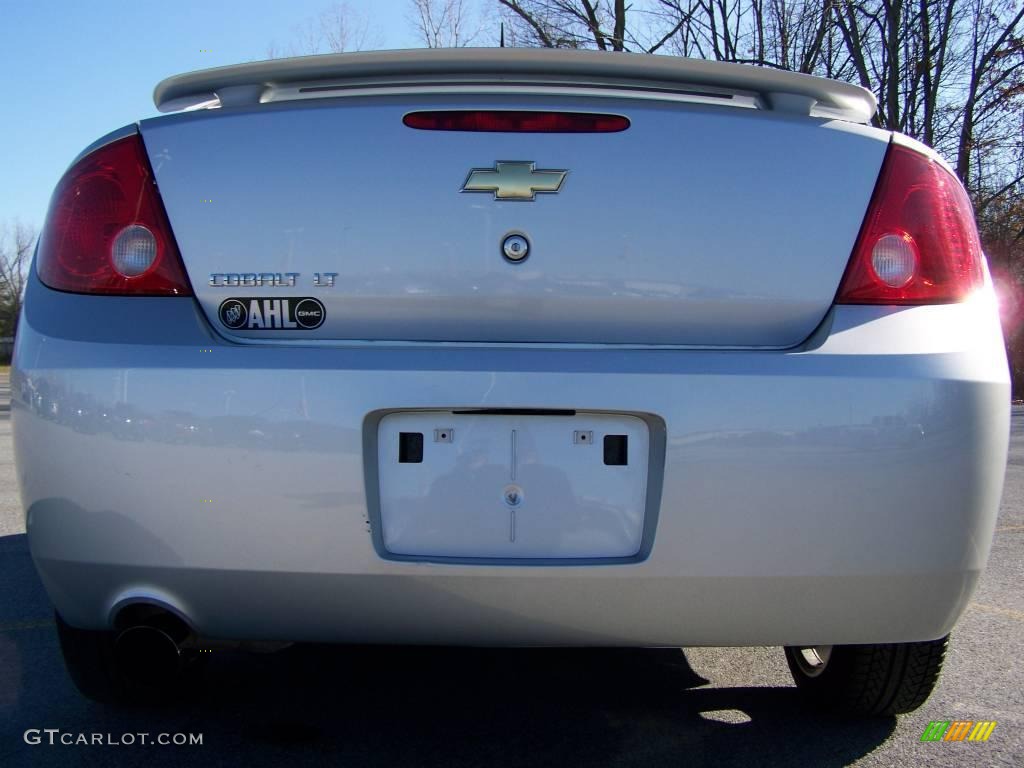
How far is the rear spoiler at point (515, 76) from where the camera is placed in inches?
73.3

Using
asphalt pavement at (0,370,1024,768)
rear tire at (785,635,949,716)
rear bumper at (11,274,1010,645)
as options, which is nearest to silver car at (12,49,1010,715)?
rear bumper at (11,274,1010,645)

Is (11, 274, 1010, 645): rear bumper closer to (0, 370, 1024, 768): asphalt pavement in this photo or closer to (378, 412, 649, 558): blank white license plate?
(378, 412, 649, 558): blank white license plate

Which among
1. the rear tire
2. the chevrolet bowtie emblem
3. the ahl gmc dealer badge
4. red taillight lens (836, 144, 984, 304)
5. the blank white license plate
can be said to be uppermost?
the chevrolet bowtie emblem

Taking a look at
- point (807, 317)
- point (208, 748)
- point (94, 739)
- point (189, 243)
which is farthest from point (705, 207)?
point (94, 739)

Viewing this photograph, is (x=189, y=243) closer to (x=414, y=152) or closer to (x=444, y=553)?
(x=414, y=152)

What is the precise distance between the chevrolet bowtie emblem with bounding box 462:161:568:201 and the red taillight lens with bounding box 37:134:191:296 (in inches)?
22.6

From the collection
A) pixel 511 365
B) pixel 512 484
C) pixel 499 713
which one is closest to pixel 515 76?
pixel 511 365

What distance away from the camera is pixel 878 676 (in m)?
2.15

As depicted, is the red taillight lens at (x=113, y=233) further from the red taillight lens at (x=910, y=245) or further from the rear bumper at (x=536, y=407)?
the red taillight lens at (x=910, y=245)

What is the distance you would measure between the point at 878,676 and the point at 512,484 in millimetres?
1062

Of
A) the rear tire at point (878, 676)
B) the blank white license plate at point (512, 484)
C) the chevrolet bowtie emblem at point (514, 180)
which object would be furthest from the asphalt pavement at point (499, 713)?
the chevrolet bowtie emblem at point (514, 180)

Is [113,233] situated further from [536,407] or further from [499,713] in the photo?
[499,713]

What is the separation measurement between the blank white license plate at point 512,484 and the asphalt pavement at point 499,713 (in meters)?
0.63

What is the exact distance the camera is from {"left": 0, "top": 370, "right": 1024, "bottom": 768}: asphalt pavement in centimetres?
208
